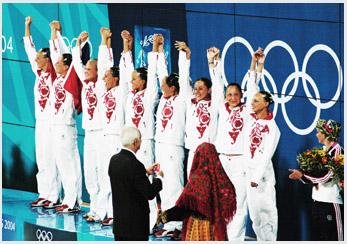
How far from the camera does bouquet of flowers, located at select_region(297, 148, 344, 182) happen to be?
1294cm

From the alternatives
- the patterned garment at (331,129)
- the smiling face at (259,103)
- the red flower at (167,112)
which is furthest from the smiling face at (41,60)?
the patterned garment at (331,129)

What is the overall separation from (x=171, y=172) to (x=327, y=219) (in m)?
1.84

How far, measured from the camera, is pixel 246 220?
1378 centimetres

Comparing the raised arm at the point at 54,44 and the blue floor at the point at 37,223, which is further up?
the raised arm at the point at 54,44

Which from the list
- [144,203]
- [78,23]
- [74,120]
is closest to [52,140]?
[74,120]

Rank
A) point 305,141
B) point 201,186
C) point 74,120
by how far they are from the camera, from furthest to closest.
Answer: point 74,120
point 305,141
point 201,186

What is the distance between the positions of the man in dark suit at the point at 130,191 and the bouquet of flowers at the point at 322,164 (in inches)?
61.5

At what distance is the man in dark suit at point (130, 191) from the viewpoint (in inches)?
482

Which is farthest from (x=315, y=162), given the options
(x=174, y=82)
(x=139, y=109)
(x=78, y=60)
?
(x=78, y=60)

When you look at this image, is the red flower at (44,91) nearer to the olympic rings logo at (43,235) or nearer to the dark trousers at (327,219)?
the olympic rings logo at (43,235)

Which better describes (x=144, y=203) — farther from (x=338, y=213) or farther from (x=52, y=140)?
(x=52, y=140)

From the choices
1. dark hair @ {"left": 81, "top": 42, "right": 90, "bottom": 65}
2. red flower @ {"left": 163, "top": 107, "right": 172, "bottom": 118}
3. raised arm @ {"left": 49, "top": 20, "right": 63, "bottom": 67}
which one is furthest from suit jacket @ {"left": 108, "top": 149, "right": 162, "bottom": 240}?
raised arm @ {"left": 49, "top": 20, "right": 63, "bottom": 67}

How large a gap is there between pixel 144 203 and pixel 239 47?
2232mm

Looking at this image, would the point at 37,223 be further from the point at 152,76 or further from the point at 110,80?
the point at 152,76
